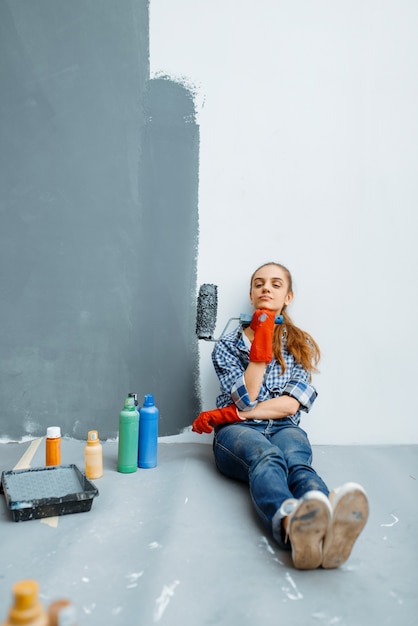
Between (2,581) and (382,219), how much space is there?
1.75 m

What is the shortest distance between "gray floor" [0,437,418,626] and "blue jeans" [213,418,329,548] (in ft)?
0.23

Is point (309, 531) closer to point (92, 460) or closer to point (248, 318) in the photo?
point (92, 460)

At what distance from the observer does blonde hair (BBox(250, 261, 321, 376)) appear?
1734 mm

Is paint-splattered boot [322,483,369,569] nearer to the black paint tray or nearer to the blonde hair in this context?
the black paint tray

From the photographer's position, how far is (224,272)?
1953 millimetres

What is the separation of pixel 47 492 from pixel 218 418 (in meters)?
0.57

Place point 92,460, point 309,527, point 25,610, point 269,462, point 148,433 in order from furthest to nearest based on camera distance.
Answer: point 148,433, point 92,460, point 269,462, point 309,527, point 25,610

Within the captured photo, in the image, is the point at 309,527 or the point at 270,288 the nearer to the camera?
the point at 309,527

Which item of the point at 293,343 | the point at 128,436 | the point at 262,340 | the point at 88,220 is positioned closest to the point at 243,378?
the point at 262,340

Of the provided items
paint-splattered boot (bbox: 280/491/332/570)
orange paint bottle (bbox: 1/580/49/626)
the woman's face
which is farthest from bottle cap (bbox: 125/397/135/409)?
orange paint bottle (bbox: 1/580/49/626)

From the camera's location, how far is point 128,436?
1.56 meters

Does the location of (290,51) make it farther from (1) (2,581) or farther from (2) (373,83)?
(1) (2,581)

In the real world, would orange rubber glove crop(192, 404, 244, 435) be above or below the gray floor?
above

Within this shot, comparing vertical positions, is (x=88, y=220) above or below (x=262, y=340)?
above
